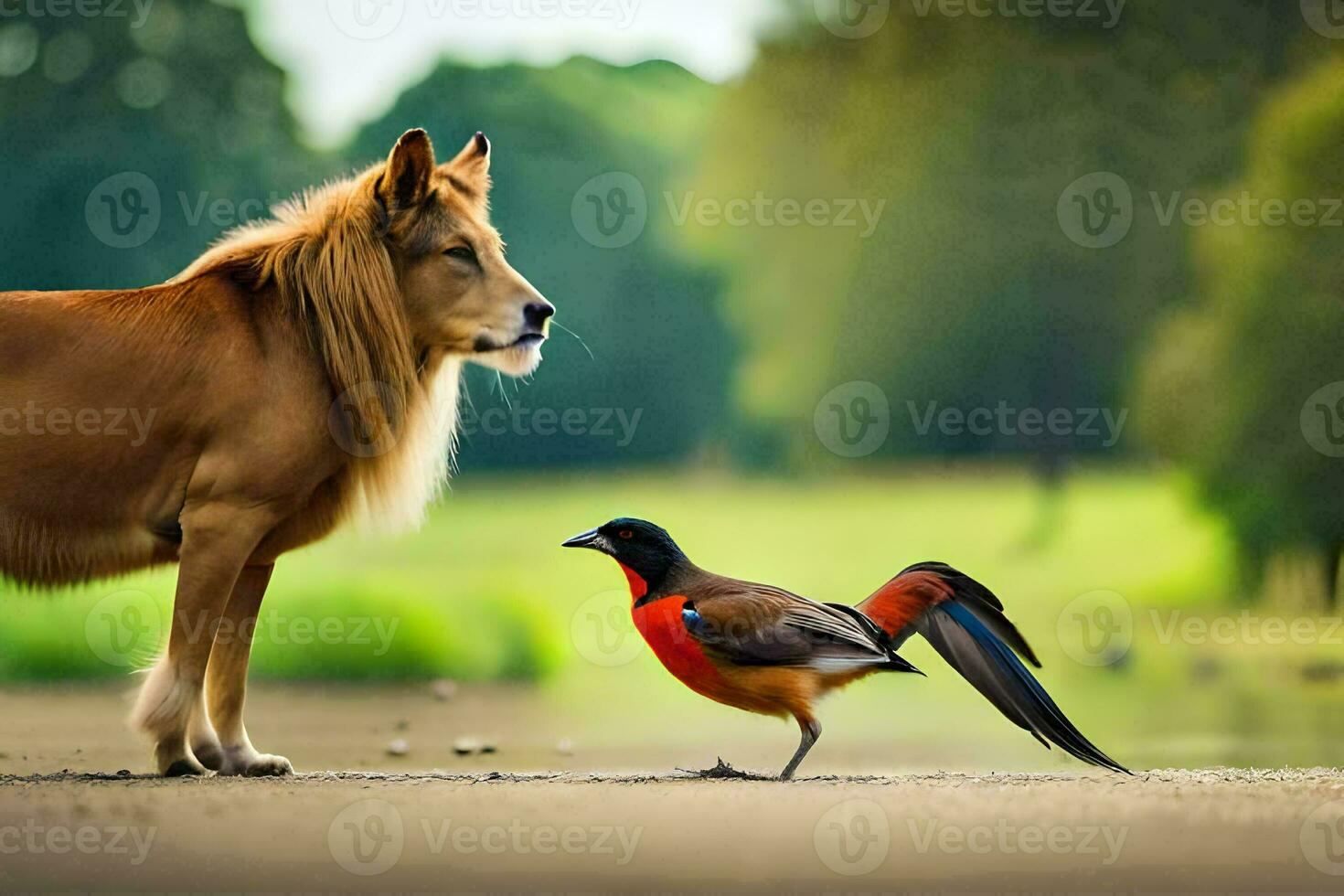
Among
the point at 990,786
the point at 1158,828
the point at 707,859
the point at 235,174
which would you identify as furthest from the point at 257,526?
the point at 235,174

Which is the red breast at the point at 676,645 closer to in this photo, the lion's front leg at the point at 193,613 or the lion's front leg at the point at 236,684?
the lion's front leg at the point at 193,613

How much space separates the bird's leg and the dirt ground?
0.10m

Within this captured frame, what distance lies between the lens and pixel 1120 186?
11047mm

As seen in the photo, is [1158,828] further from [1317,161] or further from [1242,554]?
[1317,161]

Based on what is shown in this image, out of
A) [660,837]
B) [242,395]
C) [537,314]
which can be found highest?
[537,314]

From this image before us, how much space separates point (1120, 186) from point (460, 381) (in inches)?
288

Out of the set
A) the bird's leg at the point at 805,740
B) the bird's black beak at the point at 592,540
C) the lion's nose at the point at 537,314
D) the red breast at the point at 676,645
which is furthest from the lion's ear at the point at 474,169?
the bird's leg at the point at 805,740

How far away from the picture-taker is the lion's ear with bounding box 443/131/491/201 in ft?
16.9

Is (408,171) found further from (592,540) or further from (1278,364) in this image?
(1278,364)

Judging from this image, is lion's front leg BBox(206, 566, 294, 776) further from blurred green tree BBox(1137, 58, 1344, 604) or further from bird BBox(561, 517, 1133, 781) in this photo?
blurred green tree BBox(1137, 58, 1344, 604)

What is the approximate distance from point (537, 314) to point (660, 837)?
188cm

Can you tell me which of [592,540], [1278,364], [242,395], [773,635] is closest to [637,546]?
[592,540]

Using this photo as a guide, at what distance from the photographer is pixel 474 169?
5270mm

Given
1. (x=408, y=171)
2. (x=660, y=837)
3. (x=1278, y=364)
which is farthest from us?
(x=1278, y=364)
